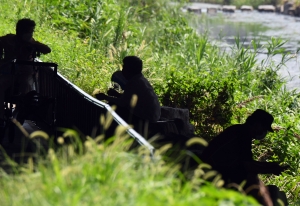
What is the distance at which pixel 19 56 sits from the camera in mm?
10102

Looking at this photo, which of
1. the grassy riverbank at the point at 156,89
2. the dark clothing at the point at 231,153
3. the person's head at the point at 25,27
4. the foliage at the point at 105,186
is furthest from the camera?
the person's head at the point at 25,27

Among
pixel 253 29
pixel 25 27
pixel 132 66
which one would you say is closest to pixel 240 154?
pixel 132 66

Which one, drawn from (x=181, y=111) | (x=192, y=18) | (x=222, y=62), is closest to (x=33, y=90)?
(x=181, y=111)

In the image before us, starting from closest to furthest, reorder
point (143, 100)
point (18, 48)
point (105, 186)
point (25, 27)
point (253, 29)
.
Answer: point (105, 186)
point (143, 100)
point (25, 27)
point (18, 48)
point (253, 29)

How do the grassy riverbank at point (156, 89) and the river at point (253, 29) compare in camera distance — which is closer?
the grassy riverbank at point (156, 89)

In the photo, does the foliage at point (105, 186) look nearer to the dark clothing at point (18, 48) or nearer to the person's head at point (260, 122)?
the person's head at point (260, 122)

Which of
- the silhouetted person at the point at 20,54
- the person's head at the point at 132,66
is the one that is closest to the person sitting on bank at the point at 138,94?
the person's head at the point at 132,66

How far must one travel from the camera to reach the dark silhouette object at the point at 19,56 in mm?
9984

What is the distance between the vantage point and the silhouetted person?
1001cm

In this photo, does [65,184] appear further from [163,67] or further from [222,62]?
[222,62]

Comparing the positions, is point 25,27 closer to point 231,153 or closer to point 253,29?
point 231,153

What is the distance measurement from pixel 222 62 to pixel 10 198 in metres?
15.6

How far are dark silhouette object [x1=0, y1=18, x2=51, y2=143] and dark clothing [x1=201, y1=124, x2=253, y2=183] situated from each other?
2788 mm

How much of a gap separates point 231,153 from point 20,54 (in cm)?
314
